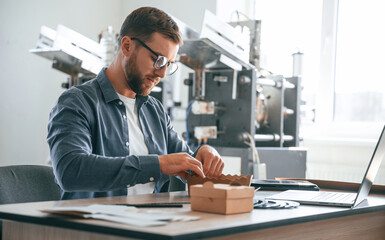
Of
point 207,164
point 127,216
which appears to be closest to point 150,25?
point 207,164

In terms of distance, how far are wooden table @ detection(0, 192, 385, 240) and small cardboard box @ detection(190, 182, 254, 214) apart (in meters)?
0.02

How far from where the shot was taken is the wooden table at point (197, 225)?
2.61 ft

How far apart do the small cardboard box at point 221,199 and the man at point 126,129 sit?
10.4 inches

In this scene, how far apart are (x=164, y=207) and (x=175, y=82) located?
3111mm

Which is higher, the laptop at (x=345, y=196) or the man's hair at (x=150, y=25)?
the man's hair at (x=150, y=25)

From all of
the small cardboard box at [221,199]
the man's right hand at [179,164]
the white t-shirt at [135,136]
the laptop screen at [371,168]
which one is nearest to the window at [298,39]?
the white t-shirt at [135,136]

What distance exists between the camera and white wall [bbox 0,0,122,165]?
150 inches

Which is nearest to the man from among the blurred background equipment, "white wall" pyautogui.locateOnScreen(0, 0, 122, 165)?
the blurred background equipment

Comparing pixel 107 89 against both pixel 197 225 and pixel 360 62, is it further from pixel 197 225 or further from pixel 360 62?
pixel 360 62

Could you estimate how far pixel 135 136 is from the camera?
66.5 inches

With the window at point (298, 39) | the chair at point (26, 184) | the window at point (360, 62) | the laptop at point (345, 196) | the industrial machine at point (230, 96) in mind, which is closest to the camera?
the laptop at point (345, 196)

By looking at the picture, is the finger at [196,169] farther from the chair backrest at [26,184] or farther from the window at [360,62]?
the window at [360,62]

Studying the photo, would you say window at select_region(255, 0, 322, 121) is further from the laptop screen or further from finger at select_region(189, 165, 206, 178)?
finger at select_region(189, 165, 206, 178)

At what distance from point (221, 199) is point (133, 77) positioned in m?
0.77
